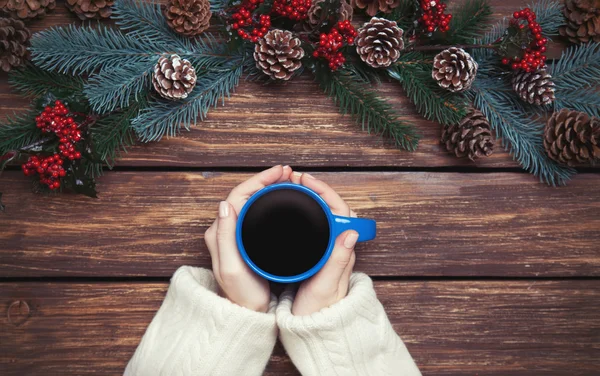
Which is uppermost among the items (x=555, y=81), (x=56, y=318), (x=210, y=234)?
(x=555, y=81)

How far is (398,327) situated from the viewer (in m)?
0.85

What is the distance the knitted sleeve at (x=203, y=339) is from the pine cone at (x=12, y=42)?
1.50 feet

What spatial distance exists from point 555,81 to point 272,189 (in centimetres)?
56

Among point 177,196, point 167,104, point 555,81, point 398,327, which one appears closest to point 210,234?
point 177,196

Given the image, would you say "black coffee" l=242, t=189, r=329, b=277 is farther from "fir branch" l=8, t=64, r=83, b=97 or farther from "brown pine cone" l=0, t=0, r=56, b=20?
"brown pine cone" l=0, t=0, r=56, b=20

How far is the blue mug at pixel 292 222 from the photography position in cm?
70

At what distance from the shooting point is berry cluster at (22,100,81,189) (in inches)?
29.6

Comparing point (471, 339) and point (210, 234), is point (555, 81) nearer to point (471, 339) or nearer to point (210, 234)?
point (471, 339)

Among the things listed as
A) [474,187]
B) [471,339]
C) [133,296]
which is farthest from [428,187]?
[133,296]

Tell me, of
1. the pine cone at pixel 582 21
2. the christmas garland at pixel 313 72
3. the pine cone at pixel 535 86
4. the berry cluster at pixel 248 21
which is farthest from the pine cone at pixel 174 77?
the pine cone at pixel 582 21

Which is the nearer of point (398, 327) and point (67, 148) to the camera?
point (67, 148)

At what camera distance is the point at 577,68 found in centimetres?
85

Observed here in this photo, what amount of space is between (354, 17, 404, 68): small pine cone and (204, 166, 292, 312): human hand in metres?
0.24

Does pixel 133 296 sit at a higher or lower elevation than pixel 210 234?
lower
